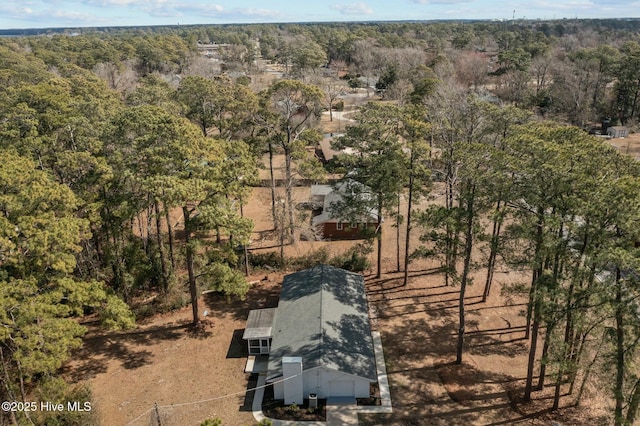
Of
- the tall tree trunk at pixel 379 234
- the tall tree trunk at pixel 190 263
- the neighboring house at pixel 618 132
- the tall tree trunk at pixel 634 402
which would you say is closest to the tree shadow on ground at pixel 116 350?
the tall tree trunk at pixel 190 263

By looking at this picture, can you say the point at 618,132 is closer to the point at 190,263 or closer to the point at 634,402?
the point at 634,402

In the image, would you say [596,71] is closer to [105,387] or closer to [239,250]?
[239,250]

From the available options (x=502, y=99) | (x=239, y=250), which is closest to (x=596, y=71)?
(x=502, y=99)

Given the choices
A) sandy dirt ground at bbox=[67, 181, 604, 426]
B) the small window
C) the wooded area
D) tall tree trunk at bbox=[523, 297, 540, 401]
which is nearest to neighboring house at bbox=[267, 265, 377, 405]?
the small window

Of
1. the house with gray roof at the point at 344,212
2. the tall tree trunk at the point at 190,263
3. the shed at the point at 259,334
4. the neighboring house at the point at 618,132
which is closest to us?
the tall tree trunk at the point at 190,263

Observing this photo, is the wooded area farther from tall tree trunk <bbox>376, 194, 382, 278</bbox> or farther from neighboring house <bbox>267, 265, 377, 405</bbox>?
neighboring house <bbox>267, 265, 377, 405</bbox>

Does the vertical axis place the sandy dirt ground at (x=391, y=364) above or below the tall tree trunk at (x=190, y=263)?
below

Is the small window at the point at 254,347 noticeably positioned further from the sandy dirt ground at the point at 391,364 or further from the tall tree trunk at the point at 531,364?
the tall tree trunk at the point at 531,364
